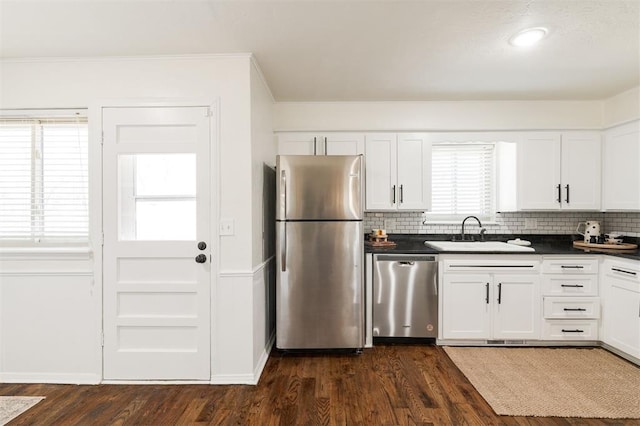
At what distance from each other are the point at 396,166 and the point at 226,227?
1.94 metres

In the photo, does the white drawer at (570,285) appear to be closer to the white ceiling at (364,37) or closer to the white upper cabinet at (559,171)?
the white upper cabinet at (559,171)

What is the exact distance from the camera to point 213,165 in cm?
245

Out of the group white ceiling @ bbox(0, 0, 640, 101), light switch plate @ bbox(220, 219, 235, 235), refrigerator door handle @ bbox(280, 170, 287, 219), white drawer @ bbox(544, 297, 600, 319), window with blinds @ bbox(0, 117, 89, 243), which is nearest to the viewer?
white ceiling @ bbox(0, 0, 640, 101)

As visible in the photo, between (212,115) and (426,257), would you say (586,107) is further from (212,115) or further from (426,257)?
(212,115)

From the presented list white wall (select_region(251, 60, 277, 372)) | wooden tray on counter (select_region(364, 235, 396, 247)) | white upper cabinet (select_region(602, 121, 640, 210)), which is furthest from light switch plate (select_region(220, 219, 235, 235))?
white upper cabinet (select_region(602, 121, 640, 210))

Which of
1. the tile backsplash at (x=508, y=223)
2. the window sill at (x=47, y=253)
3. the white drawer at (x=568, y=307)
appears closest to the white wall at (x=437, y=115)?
the tile backsplash at (x=508, y=223)

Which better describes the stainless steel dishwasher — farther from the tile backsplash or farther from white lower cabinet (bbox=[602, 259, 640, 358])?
white lower cabinet (bbox=[602, 259, 640, 358])

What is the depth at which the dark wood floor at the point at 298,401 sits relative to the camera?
2.05 m

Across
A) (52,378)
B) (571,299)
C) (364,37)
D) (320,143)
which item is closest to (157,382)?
(52,378)

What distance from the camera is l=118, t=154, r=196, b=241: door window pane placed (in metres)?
2.49

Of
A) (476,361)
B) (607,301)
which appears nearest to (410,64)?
(476,361)

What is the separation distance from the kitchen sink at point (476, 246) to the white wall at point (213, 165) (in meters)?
1.93

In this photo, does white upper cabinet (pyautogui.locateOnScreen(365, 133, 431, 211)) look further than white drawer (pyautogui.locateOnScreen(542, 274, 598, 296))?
Yes

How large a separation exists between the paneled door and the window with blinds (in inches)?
10.5
